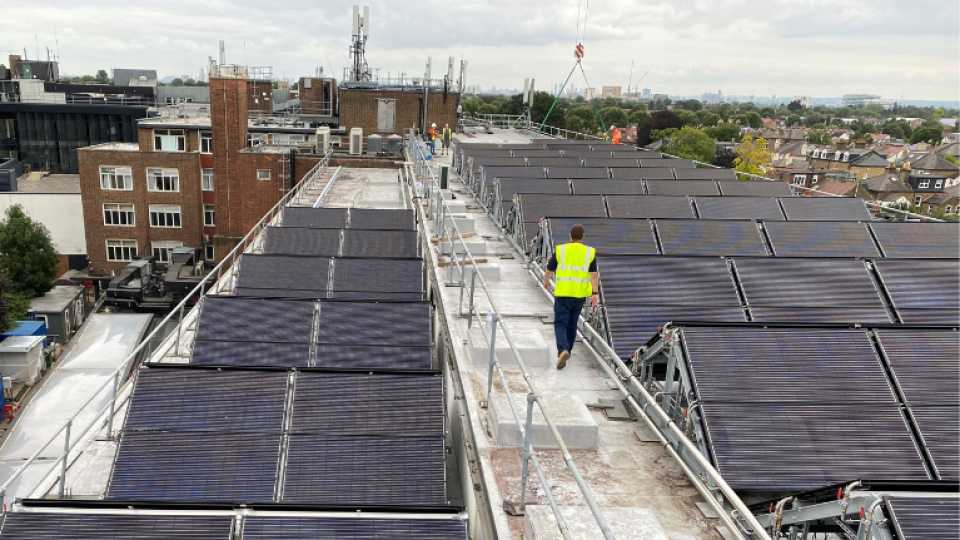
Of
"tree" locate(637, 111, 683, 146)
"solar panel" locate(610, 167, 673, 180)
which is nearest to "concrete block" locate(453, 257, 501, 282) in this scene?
"solar panel" locate(610, 167, 673, 180)

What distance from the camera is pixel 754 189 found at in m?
21.4

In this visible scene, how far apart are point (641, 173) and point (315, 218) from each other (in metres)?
13.6

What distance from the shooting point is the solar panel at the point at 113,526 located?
5.38 metres

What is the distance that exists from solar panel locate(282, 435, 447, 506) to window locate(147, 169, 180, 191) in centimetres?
5130

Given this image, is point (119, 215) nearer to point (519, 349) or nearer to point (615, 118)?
point (519, 349)

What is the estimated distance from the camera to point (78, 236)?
5534cm

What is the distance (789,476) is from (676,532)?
107 centimetres

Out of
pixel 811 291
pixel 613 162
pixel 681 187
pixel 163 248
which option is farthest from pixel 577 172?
pixel 163 248

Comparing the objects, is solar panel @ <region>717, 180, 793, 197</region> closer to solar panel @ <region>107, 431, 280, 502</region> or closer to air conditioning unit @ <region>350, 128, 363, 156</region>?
solar panel @ <region>107, 431, 280, 502</region>

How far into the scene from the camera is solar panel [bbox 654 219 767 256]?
12.6 meters

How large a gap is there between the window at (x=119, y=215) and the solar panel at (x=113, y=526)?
53211mm

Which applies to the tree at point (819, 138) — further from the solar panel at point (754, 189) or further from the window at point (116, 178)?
the solar panel at point (754, 189)

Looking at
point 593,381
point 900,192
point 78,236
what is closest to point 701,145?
point 900,192

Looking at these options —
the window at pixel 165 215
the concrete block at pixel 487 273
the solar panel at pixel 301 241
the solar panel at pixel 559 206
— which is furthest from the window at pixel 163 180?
the concrete block at pixel 487 273
